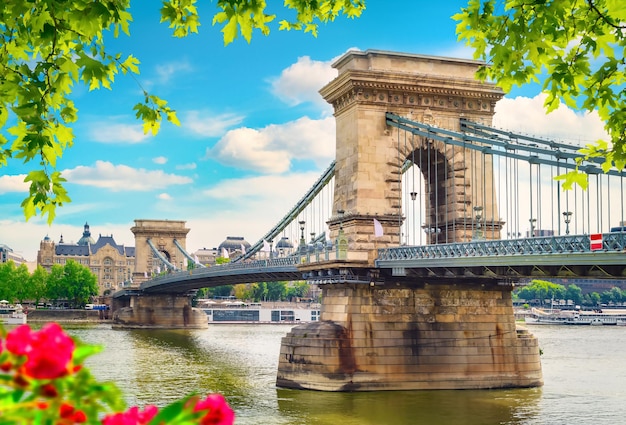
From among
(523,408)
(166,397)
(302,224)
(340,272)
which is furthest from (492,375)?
(302,224)

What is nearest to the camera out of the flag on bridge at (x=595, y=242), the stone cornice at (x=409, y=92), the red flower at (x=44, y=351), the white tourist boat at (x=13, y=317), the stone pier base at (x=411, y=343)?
the red flower at (x=44, y=351)

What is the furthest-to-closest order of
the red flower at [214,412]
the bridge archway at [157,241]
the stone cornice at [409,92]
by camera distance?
the bridge archway at [157,241] → the stone cornice at [409,92] → the red flower at [214,412]

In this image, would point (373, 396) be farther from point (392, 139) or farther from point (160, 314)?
point (160, 314)

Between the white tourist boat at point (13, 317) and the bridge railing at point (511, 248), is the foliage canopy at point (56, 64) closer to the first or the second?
the bridge railing at point (511, 248)

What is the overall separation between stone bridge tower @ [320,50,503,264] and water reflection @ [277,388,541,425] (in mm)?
6543

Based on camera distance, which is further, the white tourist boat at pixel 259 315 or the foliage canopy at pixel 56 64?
the white tourist boat at pixel 259 315

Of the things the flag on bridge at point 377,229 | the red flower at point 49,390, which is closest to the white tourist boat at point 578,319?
the flag on bridge at point 377,229

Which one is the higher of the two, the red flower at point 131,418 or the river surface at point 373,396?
the red flower at point 131,418

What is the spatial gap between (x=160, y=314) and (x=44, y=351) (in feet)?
332

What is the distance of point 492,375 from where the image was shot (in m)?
35.5

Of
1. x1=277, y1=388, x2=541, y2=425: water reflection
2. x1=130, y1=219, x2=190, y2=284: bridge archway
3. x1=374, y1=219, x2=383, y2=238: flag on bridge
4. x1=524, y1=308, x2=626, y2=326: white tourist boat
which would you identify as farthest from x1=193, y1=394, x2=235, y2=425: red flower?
x1=524, y1=308, x2=626, y2=326: white tourist boat

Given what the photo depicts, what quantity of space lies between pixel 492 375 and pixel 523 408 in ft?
16.2

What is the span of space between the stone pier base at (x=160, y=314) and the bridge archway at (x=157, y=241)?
1331 cm

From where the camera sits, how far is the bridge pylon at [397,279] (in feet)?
114
